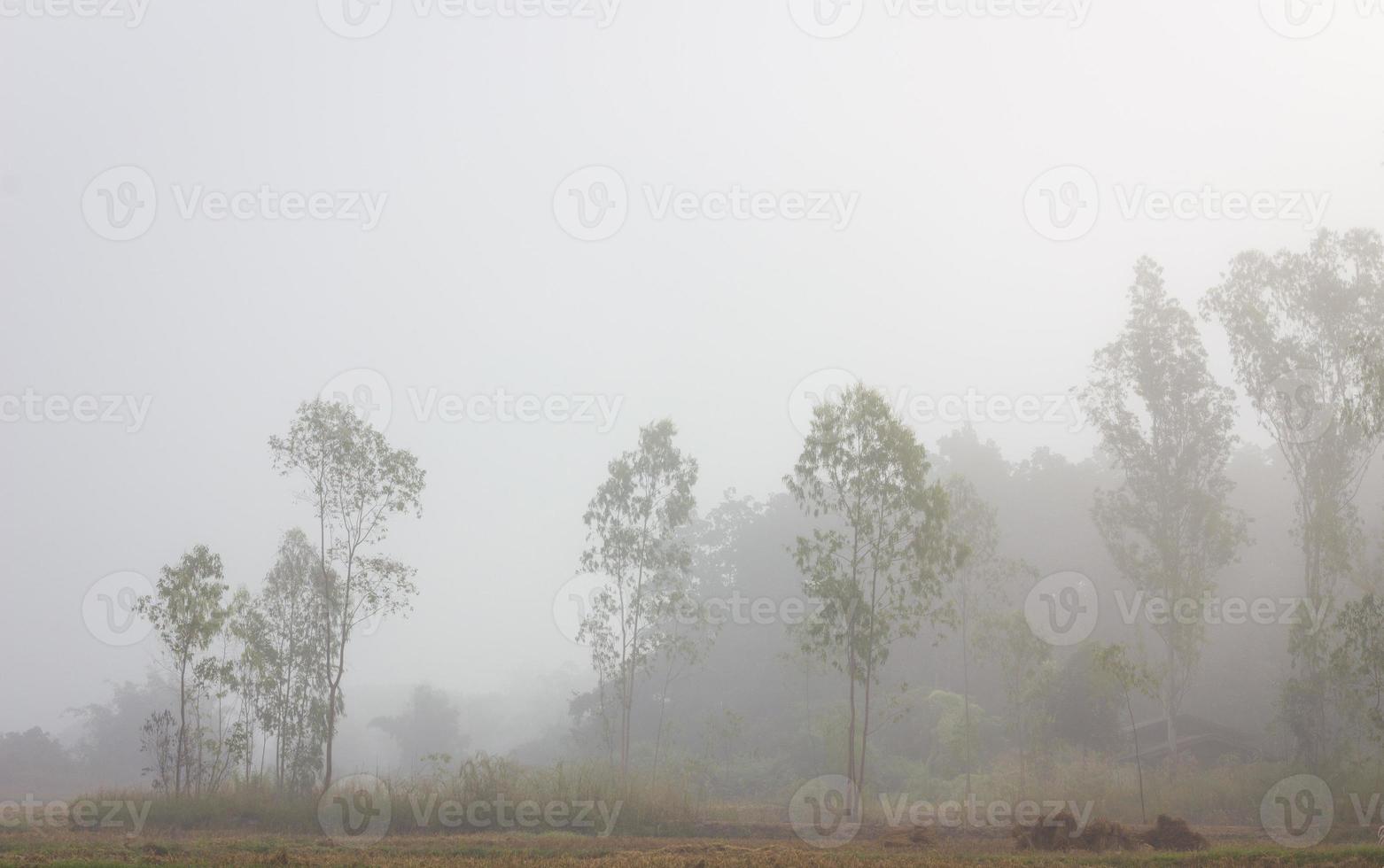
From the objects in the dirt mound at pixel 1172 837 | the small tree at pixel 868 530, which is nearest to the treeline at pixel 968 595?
the small tree at pixel 868 530

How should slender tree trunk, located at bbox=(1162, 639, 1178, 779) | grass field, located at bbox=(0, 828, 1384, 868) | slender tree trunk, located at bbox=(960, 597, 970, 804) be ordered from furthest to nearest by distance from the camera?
1. slender tree trunk, located at bbox=(1162, 639, 1178, 779)
2. slender tree trunk, located at bbox=(960, 597, 970, 804)
3. grass field, located at bbox=(0, 828, 1384, 868)

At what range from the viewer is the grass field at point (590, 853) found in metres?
15.9

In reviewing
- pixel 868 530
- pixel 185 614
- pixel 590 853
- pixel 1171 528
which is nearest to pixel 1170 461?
pixel 1171 528

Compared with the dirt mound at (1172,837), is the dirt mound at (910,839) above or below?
below

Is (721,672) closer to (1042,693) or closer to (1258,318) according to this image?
(1042,693)

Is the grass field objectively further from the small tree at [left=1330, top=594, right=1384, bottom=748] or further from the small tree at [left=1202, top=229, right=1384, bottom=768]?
the small tree at [left=1202, top=229, right=1384, bottom=768]

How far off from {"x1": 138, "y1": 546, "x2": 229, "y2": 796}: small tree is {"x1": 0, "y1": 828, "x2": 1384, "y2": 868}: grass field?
9372 mm

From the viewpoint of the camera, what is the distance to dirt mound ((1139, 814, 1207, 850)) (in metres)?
18.3

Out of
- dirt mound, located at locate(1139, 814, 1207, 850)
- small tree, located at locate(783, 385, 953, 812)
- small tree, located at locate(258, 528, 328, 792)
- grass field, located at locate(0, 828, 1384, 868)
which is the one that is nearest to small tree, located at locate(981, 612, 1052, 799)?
small tree, located at locate(783, 385, 953, 812)

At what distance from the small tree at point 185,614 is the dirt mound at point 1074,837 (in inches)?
1046

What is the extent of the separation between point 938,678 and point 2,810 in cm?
4710

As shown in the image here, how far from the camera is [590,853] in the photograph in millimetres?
17516

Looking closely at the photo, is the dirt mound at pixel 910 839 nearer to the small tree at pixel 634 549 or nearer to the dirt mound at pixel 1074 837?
the dirt mound at pixel 1074 837

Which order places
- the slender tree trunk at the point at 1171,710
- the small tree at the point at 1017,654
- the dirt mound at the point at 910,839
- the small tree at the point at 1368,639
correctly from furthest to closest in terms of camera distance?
the slender tree trunk at the point at 1171,710, the small tree at the point at 1017,654, the small tree at the point at 1368,639, the dirt mound at the point at 910,839
